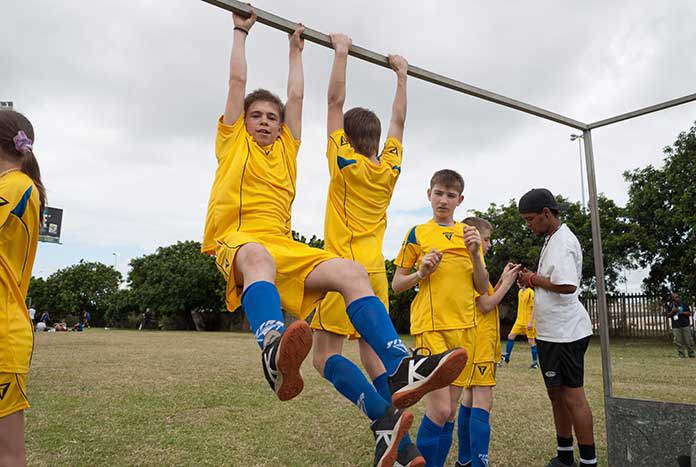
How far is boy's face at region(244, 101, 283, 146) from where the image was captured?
3477mm

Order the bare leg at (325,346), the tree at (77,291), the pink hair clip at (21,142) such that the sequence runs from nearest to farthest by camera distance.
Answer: the pink hair clip at (21,142)
the bare leg at (325,346)
the tree at (77,291)

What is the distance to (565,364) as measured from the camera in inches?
175

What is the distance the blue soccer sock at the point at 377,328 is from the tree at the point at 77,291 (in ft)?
230

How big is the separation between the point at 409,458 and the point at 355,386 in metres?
0.60

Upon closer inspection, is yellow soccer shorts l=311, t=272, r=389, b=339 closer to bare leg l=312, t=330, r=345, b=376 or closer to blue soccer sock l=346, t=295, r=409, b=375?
bare leg l=312, t=330, r=345, b=376

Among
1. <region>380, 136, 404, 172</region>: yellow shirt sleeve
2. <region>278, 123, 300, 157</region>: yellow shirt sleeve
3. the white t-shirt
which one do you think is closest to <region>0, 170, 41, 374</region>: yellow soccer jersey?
<region>278, 123, 300, 157</region>: yellow shirt sleeve

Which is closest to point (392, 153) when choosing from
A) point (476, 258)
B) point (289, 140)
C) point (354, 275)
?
point (289, 140)

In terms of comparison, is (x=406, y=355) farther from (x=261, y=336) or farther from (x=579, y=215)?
(x=579, y=215)

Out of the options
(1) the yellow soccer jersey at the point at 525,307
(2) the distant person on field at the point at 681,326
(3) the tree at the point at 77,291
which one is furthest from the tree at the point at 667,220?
A: (3) the tree at the point at 77,291

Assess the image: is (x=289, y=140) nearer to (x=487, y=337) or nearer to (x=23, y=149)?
(x=23, y=149)

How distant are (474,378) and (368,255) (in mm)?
1488

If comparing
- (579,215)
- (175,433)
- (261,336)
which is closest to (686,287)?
(579,215)

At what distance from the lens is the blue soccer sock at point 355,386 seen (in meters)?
2.89

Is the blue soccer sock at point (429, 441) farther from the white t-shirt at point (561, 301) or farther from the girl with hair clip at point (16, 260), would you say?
the girl with hair clip at point (16, 260)
